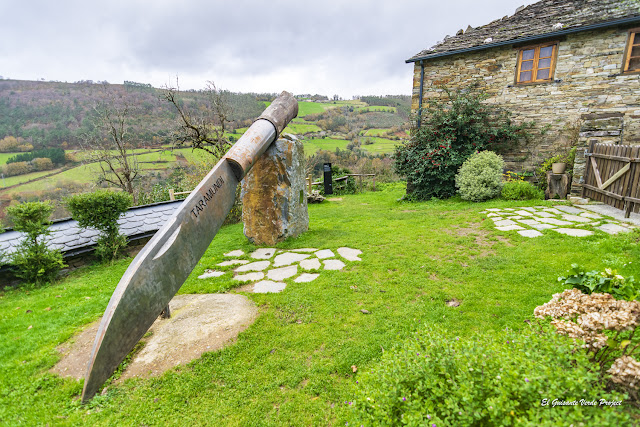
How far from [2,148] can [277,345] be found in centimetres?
2628

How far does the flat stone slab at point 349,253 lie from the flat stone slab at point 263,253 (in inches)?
51.5

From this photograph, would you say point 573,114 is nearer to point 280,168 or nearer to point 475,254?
point 475,254

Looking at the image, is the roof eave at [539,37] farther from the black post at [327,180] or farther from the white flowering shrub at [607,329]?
the white flowering shrub at [607,329]

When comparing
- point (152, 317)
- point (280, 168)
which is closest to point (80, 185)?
point (280, 168)

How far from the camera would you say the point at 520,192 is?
25.8 ft

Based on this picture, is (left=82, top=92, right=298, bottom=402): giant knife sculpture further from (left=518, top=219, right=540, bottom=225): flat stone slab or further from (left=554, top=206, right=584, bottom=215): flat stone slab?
(left=554, top=206, right=584, bottom=215): flat stone slab

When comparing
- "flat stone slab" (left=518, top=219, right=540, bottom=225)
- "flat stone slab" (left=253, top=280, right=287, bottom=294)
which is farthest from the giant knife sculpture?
"flat stone slab" (left=518, top=219, right=540, bottom=225)

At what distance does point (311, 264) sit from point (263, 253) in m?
1.17

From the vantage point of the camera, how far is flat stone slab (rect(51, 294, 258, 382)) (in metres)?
2.46

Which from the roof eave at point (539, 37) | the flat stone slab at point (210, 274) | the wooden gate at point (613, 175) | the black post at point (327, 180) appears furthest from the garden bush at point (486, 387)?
the black post at point (327, 180)

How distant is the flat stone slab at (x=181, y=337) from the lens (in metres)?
2.46

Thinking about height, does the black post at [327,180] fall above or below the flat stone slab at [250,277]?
above

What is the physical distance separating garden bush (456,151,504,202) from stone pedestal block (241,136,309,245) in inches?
226

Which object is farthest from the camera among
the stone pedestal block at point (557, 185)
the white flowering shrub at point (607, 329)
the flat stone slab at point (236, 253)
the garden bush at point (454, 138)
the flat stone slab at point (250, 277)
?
the garden bush at point (454, 138)
